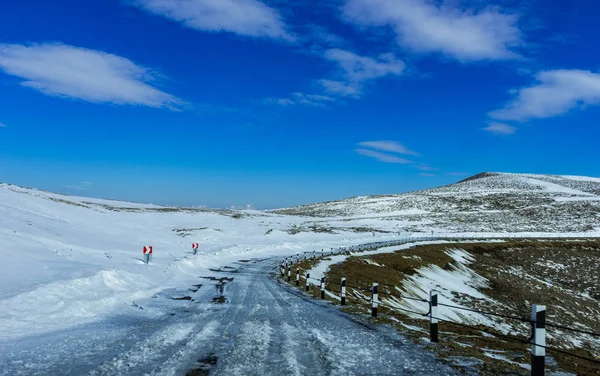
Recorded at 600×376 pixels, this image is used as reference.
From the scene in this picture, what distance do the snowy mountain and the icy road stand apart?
75.0 meters

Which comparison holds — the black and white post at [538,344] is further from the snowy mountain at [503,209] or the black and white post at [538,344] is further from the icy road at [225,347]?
the snowy mountain at [503,209]

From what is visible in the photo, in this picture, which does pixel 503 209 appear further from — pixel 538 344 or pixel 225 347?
pixel 225 347

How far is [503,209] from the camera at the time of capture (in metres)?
113

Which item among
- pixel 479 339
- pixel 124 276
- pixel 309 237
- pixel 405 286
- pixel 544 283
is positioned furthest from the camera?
pixel 309 237

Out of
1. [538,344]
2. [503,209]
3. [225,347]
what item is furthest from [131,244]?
[503,209]

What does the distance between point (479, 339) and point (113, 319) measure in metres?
9.48

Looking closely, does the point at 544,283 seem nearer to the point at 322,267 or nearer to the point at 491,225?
the point at 322,267

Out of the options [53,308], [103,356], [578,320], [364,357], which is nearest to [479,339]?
[364,357]

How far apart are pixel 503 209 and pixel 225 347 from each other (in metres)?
120

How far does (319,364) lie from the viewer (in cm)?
693

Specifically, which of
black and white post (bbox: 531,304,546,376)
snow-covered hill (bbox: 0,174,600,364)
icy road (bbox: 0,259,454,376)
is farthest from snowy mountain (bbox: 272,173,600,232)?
black and white post (bbox: 531,304,546,376)

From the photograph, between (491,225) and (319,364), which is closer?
(319,364)

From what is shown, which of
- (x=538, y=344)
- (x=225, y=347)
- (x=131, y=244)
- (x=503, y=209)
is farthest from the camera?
(x=503, y=209)

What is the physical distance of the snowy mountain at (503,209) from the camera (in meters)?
87.8
